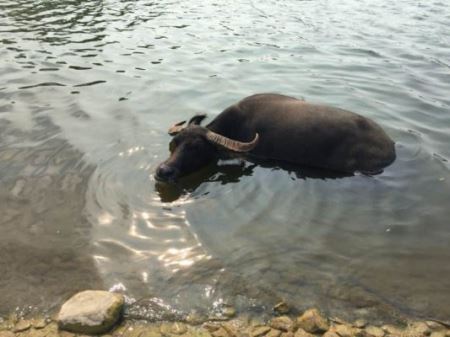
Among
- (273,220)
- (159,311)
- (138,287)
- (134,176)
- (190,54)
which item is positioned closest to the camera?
(159,311)

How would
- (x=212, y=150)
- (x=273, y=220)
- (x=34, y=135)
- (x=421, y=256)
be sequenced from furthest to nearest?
(x=34, y=135) → (x=212, y=150) → (x=273, y=220) → (x=421, y=256)

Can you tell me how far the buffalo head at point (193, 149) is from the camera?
22.2 feet

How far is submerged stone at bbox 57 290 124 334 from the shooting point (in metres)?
4.16

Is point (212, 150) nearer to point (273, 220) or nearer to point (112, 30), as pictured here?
point (273, 220)

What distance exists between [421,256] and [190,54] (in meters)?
9.14

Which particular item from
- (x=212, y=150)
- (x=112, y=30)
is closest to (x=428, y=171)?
(x=212, y=150)

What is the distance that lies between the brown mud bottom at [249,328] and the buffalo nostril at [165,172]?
8.73 ft

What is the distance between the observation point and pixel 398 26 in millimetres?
15508

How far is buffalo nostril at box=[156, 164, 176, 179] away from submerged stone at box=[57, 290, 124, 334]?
2.47 m

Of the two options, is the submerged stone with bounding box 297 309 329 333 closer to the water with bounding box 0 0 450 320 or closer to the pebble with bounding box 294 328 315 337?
the pebble with bounding box 294 328 315 337

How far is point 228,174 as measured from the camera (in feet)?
23.3

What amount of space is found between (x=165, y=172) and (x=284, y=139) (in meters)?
1.87

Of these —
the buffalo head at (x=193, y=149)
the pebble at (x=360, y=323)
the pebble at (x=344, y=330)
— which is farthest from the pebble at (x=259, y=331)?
the buffalo head at (x=193, y=149)

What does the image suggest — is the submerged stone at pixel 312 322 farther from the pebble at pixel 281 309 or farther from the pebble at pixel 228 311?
the pebble at pixel 228 311
